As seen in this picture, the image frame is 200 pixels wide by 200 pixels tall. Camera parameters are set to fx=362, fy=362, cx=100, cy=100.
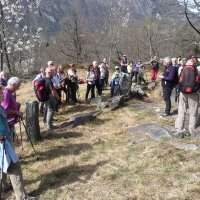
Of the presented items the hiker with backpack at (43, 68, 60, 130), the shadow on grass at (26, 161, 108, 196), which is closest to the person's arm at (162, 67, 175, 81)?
the hiker with backpack at (43, 68, 60, 130)

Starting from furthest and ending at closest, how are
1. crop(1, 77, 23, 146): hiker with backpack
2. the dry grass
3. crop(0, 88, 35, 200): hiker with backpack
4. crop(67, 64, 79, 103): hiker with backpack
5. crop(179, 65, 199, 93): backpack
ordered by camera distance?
crop(67, 64, 79, 103): hiker with backpack < crop(179, 65, 199, 93): backpack < crop(1, 77, 23, 146): hiker with backpack < the dry grass < crop(0, 88, 35, 200): hiker with backpack

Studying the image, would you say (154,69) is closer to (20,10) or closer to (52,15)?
(20,10)

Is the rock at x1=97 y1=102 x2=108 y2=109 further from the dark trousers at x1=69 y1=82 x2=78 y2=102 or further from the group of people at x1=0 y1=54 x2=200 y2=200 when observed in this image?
the dark trousers at x1=69 y1=82 x2=78 y2=102

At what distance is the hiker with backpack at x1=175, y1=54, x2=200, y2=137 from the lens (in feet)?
26.5

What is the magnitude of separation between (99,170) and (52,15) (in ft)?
495

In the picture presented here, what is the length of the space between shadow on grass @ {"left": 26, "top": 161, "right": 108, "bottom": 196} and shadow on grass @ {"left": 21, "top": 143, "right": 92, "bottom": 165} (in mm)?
792

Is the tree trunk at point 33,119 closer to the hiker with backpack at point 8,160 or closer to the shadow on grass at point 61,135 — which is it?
the shadow on grass at point 61,135

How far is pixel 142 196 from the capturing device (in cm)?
604

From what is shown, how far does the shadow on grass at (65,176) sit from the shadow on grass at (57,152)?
0.79m

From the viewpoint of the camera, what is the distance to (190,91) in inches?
319

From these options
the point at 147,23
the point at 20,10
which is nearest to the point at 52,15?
the point at 147,23

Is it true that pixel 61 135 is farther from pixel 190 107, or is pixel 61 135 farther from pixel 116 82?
pixel 116 82

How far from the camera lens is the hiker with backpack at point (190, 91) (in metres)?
8.09

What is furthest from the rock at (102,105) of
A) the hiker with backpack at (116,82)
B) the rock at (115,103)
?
the hiker with backpack at (116,82)
